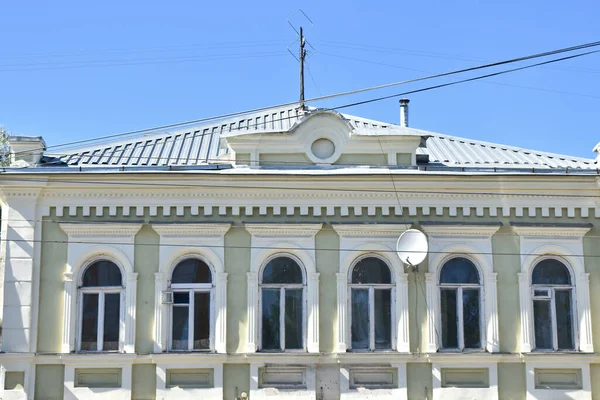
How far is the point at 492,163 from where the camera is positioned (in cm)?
1560

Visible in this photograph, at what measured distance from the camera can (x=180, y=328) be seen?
1443 cm

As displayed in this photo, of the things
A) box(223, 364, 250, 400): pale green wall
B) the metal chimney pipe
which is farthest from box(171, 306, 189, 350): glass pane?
the metal chimney pipe

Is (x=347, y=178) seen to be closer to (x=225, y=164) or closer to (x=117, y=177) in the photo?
(x=225, y=164)

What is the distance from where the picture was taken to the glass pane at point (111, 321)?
1431cm

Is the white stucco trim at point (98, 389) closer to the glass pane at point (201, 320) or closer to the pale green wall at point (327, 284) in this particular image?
the glass pane at point (201, 320)

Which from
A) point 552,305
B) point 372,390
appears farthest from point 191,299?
point 552,305

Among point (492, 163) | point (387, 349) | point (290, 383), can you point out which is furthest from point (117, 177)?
point (492, 163)

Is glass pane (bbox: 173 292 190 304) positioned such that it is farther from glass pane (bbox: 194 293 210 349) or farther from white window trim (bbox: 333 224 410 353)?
white window trim (bbox: 333 224 410 353)

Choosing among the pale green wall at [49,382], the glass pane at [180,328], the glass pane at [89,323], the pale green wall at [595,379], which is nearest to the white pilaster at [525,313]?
the pale green wall at [595,379]

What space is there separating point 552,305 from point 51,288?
8684mm

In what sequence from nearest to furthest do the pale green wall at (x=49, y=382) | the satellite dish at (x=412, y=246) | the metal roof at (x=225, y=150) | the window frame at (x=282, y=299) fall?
1. the pale green wall at (x=49, y=382)
2. the satellite dish at (x=412, y=246)
3. the window frame at (x=282, y=299)
4. the metal roof at (x=225, y=150)

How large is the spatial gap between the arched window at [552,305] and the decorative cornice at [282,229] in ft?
13.1

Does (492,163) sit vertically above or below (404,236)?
above

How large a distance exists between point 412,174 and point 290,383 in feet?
13.6
